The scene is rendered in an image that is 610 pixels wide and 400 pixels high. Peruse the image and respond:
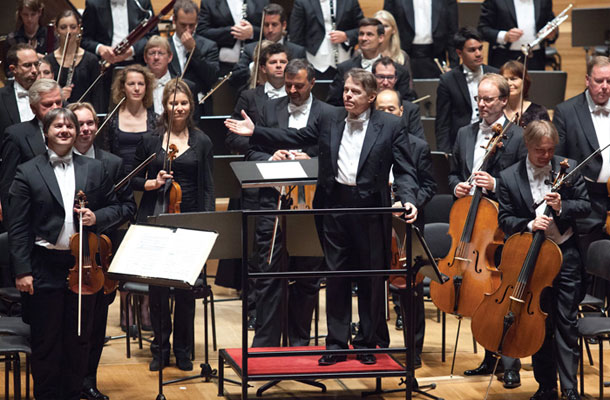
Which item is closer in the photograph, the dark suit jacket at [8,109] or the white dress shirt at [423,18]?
the dark suit jacket at [8,109]

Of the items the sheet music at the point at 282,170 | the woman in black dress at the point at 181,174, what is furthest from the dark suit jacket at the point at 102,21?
the sheet music at the point at 282,170

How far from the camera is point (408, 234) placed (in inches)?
145

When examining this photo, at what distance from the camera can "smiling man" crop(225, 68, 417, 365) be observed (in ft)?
13.1

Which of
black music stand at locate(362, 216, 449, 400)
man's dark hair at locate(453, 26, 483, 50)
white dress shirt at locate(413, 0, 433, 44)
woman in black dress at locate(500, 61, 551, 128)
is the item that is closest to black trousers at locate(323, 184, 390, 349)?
black music stand at locate(362, 216, 449, 400)

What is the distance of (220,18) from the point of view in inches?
264

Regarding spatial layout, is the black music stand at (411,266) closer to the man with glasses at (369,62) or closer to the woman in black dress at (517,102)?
the woman in black dress at (517,102)

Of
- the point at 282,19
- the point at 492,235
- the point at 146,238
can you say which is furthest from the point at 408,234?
the point at 282,19

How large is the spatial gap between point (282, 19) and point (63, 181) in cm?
276

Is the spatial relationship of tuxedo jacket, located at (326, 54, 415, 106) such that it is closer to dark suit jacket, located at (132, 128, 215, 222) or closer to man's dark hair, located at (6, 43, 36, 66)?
dark suit jacket, located at (132, 128, 215, 222)

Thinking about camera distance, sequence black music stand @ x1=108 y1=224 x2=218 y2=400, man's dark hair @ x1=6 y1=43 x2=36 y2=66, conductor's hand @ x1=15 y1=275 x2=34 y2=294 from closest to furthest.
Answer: black music stand @ x1=108 y1=224 x2=218 y2=400, conductor's hand @ x1=15 y1=275 x2=34 y2=294, man's dark hair @ x1=6 y1=43 x2=36 y2=66

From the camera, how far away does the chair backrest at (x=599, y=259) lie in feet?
14.0

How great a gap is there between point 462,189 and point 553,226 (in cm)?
56

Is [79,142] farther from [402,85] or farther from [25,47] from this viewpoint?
[402,85]

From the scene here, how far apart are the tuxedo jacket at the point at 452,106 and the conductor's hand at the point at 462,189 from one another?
4.26ft
